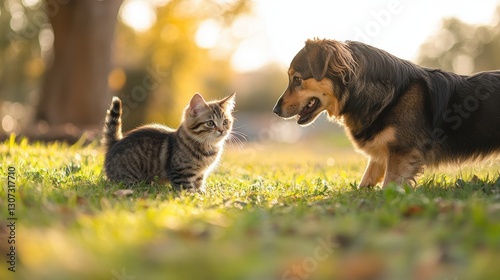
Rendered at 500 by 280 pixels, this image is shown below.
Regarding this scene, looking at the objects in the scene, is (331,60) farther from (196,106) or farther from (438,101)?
(196,106)

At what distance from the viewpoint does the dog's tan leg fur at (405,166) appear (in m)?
6.77

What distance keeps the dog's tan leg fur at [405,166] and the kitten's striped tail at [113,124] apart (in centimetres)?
350

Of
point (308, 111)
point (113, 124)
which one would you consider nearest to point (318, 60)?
point (308, 111)

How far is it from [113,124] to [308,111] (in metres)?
2.56

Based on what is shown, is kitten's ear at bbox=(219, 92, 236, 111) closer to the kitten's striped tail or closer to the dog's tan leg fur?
the kitten's striped tail

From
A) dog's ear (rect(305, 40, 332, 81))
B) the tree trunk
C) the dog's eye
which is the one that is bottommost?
the tree trunk

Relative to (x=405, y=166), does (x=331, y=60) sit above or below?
above

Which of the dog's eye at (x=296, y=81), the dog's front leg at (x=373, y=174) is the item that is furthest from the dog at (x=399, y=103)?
the dog's front leg at (x=373, y=174)

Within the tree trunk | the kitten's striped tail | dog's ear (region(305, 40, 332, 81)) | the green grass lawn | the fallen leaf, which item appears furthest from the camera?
the tree trunk

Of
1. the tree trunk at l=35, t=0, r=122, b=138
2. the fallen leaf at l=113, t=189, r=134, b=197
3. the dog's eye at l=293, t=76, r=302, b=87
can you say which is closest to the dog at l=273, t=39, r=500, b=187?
the dog's eye at l=293, t=76, r=302, b=87

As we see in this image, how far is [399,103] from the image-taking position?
6.90 m

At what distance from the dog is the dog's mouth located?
0.09ft

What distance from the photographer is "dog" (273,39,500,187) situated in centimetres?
682

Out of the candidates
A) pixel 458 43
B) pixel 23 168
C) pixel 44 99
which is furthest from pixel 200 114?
pixel 458 43
